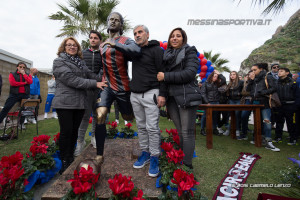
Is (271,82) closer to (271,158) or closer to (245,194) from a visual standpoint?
(271,158)

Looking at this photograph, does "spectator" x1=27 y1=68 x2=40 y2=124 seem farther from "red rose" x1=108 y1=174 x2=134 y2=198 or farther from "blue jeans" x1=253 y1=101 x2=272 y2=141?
"blue jeans" x1=253 y1=101 x2=272 y2=141

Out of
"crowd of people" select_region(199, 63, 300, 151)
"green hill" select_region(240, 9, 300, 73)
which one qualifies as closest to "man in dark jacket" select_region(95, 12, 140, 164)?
"crowd of people" select_region(199, 63, 300, 151)

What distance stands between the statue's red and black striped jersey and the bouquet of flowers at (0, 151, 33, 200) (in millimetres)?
1367

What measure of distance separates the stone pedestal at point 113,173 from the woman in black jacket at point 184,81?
0.63 meters

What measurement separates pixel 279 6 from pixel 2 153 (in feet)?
22.7

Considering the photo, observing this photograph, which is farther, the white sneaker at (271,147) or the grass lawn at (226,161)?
the white sneaker at (271,147)

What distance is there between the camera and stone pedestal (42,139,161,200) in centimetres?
169

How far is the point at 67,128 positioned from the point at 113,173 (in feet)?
3.00

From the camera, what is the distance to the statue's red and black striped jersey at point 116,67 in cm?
223

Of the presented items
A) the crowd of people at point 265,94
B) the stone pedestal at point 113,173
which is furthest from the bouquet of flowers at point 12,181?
the crowd of people at point 265,94

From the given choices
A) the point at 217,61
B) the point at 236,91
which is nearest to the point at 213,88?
the point at 236,91

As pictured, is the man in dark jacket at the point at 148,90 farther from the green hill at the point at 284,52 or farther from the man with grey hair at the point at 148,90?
the green hill at the point at 284,52

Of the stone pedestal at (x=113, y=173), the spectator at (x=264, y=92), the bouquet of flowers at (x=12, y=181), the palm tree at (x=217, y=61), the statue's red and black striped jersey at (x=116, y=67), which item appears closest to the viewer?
the bouquet of flowers at (x=12, y=181)

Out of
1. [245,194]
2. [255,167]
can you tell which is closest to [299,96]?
[255,167]
